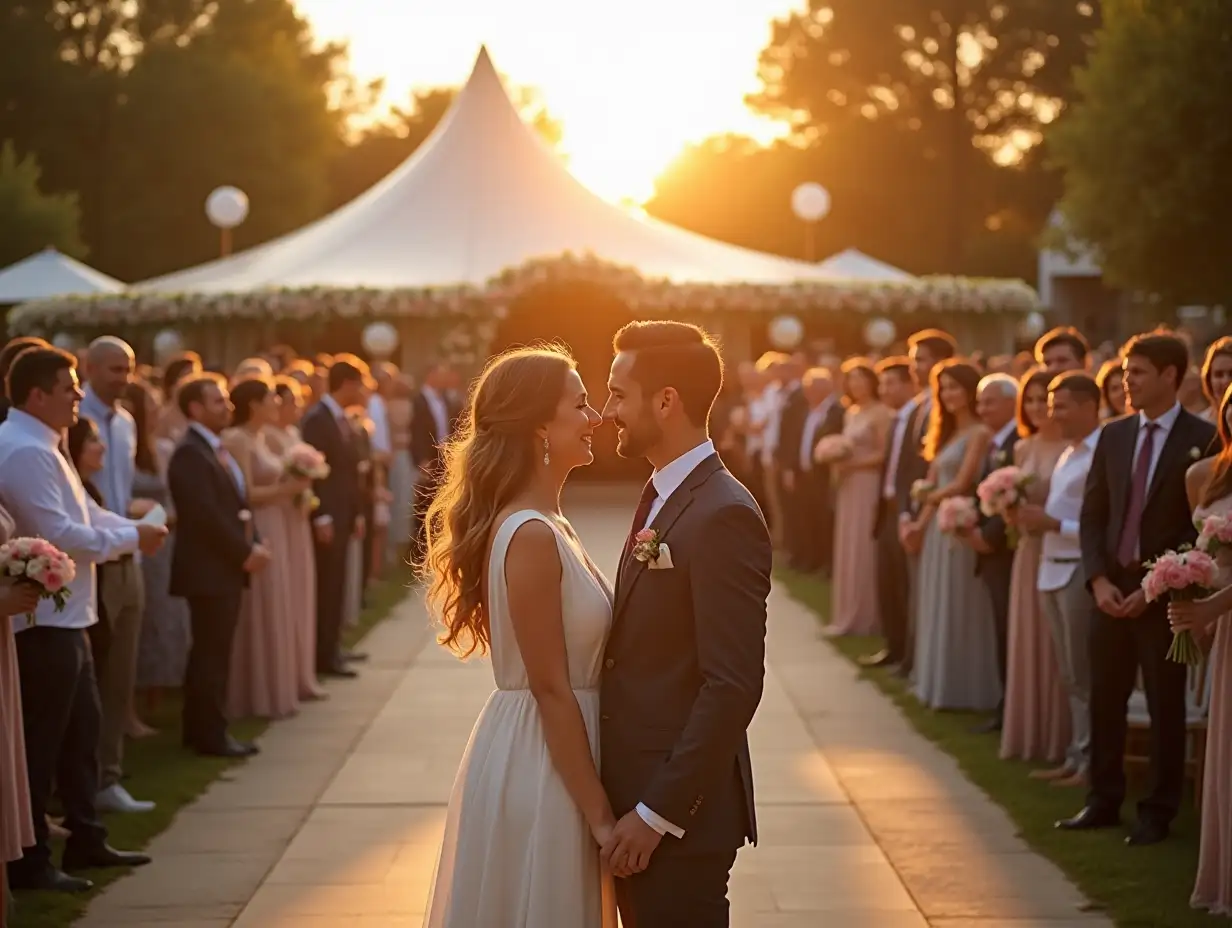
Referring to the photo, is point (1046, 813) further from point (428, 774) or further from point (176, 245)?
point (176, 245)

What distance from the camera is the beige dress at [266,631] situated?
1113 cm

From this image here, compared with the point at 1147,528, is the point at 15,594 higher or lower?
higher

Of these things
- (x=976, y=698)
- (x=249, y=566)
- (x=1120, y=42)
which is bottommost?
(x=976, y=698)

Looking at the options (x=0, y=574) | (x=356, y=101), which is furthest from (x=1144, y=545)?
(x=356, y=101)

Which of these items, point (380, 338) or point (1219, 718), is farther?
point (380, 338)

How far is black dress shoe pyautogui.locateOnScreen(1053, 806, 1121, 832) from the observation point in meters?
8.21

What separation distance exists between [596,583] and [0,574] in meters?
2.78

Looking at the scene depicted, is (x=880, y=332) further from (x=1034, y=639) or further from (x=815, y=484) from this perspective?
(x=1034, y=639)

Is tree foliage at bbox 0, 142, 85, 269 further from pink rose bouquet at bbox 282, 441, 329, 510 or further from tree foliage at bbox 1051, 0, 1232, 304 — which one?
pink rose bouquet at bbox 282, 441, 329, 510

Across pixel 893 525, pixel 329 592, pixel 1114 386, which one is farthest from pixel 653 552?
pixel 329 592

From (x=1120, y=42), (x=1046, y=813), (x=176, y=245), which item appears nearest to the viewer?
(x=1046, y=813)

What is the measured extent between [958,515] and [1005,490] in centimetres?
94

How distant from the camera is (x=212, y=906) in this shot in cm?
710

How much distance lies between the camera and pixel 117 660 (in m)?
8.91
